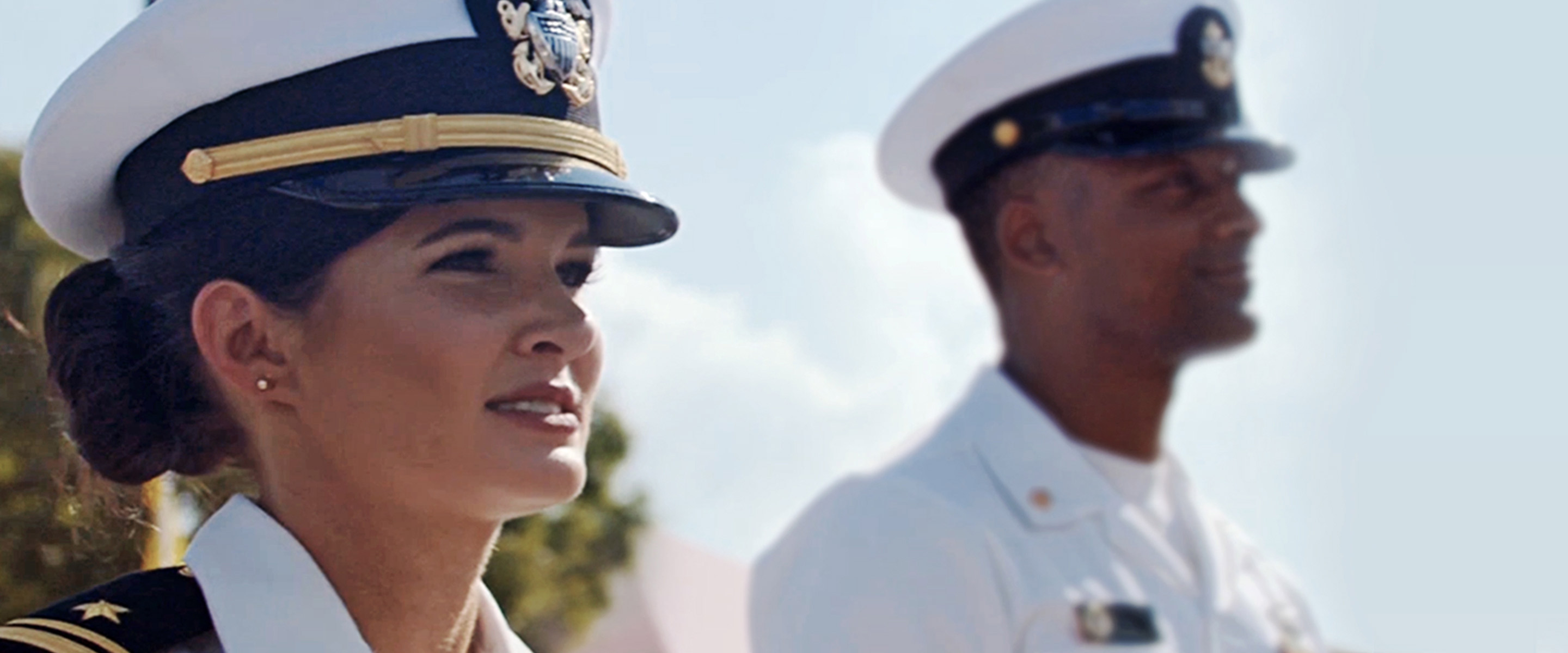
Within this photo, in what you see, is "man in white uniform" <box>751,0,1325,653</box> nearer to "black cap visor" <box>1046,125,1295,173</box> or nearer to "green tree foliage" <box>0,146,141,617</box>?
"black cap visor" <box>1046,125,1295,173</box>

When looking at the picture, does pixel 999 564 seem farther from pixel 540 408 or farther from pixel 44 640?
pixel 44 640

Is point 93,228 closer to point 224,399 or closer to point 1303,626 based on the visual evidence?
point 224,399

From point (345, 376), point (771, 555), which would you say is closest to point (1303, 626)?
point (771, 555)

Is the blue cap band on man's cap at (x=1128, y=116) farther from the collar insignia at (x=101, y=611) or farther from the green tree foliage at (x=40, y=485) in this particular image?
the collar insignia at (x=101, y=611)

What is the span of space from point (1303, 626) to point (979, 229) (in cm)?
96

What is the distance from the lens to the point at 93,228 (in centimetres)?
Answer: 306

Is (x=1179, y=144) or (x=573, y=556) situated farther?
(x=573, y=556)

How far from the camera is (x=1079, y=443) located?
4.09m

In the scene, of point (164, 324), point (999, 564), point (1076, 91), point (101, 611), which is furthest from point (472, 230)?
point (1076, 91)

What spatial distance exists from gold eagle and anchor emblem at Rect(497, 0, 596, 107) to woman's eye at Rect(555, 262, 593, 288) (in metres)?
0.23

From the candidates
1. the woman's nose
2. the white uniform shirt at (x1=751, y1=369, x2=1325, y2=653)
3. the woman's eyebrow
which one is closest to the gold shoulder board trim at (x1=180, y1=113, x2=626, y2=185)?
the woman's eyebrow

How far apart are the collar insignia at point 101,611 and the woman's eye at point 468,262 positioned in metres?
0.56

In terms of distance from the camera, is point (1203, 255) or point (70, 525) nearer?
point (70, 525)

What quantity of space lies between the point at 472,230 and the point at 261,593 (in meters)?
0.51
